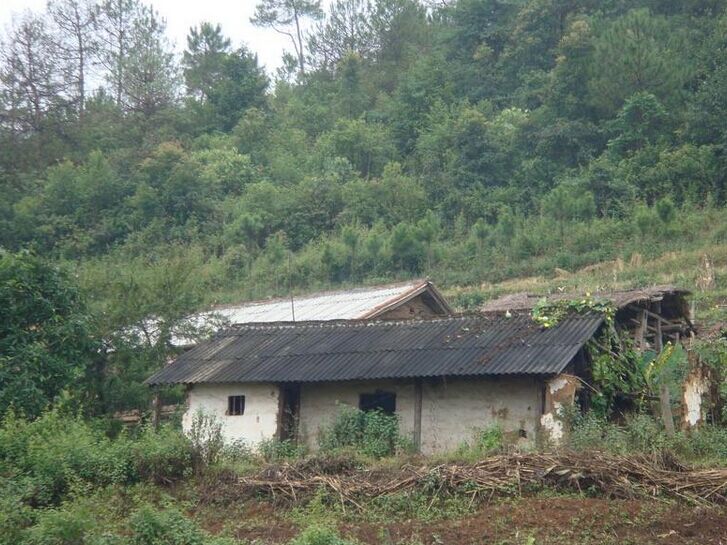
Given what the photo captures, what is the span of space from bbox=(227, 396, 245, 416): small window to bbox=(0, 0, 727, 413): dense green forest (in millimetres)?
6973

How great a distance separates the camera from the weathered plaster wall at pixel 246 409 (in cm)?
2008

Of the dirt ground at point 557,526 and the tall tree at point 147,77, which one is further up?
the tall tree at point 147,77

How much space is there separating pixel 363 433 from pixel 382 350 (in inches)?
69.6

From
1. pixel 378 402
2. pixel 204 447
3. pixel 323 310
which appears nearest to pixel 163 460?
pixel 204 447

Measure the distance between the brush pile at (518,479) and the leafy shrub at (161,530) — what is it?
76.0 inches

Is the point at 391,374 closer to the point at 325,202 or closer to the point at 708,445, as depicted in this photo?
the point at 708,445

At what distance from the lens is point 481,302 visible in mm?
32406

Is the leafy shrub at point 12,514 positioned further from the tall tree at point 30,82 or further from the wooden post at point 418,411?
the tall tree at point 30,82

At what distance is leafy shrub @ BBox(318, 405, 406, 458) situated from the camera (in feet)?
59.1

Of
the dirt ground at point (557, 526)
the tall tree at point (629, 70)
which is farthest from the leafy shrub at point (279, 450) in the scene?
the tall tree at point (629, 70)

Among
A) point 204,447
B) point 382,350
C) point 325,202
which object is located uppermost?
point 325,202

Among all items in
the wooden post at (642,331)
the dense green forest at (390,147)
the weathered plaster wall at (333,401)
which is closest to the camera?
the weathered plaster wall at (333,401)

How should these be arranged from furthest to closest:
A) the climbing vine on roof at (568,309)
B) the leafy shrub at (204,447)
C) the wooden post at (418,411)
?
1. the wooden post at (418,411)
2. the climbing vine on roof at (568,309)
3. the leafy shrub at (204,447)

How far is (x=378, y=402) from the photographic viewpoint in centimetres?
1967
